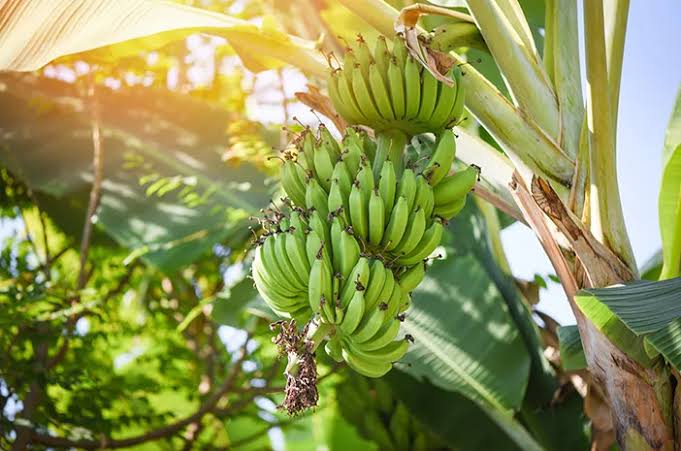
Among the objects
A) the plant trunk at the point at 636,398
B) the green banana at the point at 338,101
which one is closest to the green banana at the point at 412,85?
the green banana at the point at 338,101

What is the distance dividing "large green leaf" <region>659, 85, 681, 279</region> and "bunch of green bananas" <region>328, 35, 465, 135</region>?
1.68 feet

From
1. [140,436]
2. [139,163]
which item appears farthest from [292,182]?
[139,163]

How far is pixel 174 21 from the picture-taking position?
1.52 meters

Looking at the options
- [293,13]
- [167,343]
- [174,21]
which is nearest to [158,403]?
[167,343]

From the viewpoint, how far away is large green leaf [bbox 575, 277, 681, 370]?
4.17 feet

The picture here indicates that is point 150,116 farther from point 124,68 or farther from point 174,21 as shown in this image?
point 174,21

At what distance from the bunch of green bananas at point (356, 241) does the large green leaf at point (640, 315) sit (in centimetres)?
29

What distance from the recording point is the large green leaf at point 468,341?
7.19 ft

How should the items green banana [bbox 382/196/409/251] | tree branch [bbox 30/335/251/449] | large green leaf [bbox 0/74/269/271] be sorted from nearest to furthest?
1. green banana [bbox 382/196/409/251]
2. tree branch [bbox 30/335/251/449]
3. large green leaf [bbox 0/74/269/271]

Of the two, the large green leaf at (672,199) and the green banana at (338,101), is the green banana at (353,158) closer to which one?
the green banana at (338,101)

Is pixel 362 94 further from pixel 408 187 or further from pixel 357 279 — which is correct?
pixel 357 279

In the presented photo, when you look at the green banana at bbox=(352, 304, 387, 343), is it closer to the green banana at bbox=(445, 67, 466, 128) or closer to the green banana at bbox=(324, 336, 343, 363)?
the green banana at bbox=(324, 336, 343, 363)

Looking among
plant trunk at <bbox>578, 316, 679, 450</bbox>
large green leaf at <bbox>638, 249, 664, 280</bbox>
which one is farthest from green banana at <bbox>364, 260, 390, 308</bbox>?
large green leaf at <bbox>638, 249, 664, 280</bbox>

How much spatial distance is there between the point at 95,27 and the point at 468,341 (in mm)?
1267
